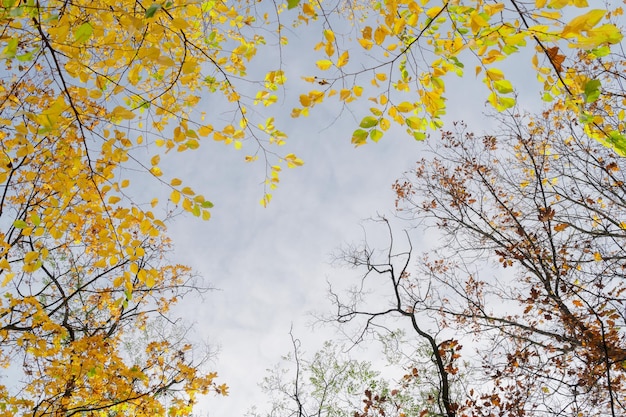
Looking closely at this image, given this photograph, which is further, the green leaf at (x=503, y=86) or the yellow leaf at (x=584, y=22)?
the green leaf at (x=503, y=86)

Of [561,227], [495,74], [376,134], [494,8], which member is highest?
[561,227]

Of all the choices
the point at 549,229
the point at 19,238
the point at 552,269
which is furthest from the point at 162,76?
the point at 552,269

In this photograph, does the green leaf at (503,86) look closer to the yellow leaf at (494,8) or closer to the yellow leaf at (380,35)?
the yellow leaf at (494,8)

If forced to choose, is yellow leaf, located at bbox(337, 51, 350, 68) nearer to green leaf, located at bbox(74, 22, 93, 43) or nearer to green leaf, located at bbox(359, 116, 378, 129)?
green leaf, located at bbox(359, 116, 378, 129)

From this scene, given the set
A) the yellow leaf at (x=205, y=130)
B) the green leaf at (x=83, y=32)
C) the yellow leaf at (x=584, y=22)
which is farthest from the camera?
the yellow leaf at (x=205, y=130)

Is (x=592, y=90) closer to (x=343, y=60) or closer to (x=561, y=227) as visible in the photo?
(x=343, y=60)

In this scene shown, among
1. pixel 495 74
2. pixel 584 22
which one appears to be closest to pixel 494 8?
pixel 495 74

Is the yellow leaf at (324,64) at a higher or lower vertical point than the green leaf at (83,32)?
higher

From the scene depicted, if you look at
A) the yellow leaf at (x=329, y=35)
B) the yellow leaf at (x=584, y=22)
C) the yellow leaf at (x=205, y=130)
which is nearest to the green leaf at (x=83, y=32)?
the yellow leaf at (x=205, y=130)

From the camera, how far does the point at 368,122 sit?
1.59m

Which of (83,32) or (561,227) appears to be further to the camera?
(561,227)

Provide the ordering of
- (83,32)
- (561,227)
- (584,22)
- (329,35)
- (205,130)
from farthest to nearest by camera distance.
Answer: (561,227)
(205,130)
(329,35)
(83,32)
(584,22)

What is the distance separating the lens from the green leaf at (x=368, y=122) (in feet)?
5.17

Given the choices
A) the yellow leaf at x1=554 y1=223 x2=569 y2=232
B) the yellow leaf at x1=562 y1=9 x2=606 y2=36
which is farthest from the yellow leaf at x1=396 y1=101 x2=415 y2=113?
the yellow leaf at x1=554 y1=223 x2=569 y2=232
